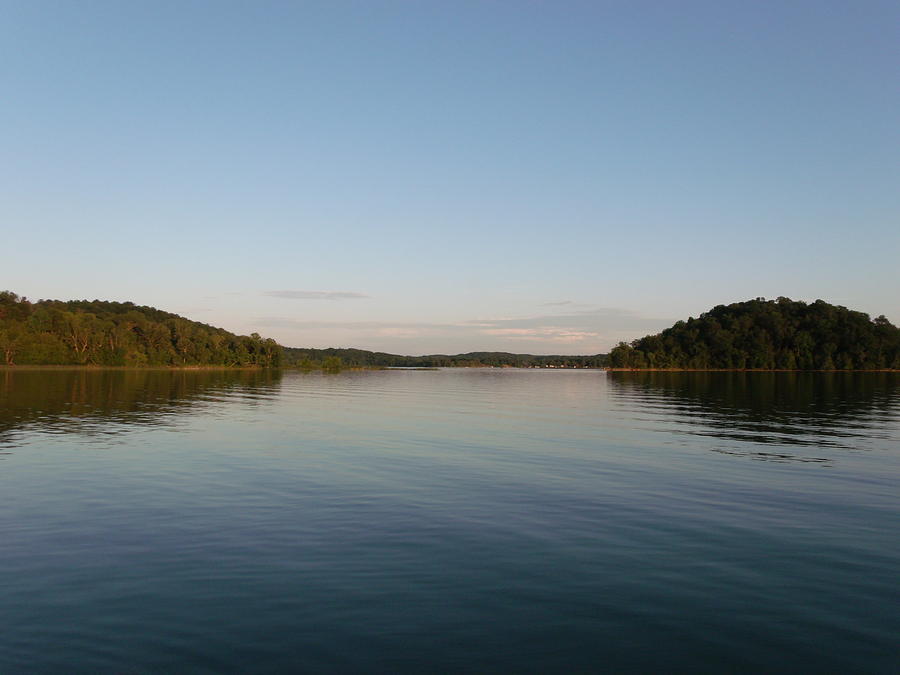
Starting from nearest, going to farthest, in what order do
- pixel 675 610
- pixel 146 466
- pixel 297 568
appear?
pixel 675 610, pixel 297 568, pixel 146 466

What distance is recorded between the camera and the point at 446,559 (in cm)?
1717

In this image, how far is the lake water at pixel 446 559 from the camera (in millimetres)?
11656

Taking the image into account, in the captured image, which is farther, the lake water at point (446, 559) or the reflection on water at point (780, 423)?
the reflection on water at point (780, 423)

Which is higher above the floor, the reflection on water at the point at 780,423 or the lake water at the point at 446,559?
the reflection on water at the point at 780,423

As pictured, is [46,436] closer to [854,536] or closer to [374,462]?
[374,462]

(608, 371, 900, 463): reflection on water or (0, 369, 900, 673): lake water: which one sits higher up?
(608, 371, 900, 463): reflection on water

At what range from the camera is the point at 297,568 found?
638 inches

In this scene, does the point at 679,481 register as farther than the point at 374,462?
No

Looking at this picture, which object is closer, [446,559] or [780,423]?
[446,559]

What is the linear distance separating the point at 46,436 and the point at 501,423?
36.0 metres

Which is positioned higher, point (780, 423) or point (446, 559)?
point (780, 423)

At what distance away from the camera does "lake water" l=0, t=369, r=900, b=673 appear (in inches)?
459

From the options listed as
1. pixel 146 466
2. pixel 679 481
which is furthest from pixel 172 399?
pixel 679 481

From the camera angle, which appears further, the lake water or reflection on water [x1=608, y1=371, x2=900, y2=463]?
reflection on water [x1=608, y1=371, x2=900, y2=463]
